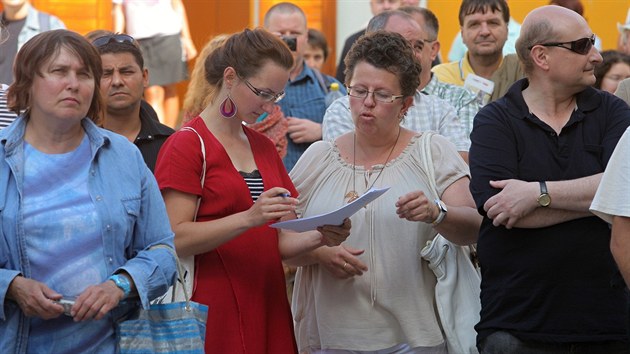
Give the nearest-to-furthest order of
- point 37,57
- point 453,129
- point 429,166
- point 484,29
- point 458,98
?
point 37,57
point 429,166
point 453,129
point 458,98
point 484,29

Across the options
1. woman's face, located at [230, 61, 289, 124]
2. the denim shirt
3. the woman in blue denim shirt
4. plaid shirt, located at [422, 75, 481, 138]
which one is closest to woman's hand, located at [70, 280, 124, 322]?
the woman in blue denim shirt

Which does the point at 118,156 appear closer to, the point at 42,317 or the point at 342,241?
the point at 42,317

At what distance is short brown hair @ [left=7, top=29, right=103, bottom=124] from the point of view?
4.14m

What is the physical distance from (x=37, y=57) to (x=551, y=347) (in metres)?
2.31

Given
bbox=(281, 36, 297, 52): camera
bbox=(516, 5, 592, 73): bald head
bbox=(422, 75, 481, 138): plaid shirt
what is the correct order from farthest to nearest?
bbox=(281, 36, 297, 52): camera → bbox=(422, 75, 481, 138): plaid shirt → bbox=(516, 5, 592, 73): bald head

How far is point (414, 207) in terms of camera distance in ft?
15.7

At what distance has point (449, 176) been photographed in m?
5.14

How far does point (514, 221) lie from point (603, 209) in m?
0.60

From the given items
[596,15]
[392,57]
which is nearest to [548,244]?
[392,57]

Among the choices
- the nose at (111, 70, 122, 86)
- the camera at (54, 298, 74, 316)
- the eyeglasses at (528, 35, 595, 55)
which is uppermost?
the eyeglasses at (528, 35, 595, 55)

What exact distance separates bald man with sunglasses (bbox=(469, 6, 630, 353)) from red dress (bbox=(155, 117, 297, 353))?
0.90 metres

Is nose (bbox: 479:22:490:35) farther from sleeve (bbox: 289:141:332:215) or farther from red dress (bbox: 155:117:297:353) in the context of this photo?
red dress (bbox: 155:117:297:353)

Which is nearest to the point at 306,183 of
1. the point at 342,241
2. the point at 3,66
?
the point at 342,241

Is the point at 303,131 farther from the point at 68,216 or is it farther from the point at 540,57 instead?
→ the point at 68,216
